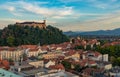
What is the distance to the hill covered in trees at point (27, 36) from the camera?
4088 cm

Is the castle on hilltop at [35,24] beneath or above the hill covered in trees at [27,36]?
above

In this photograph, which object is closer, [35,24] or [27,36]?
[27,36]

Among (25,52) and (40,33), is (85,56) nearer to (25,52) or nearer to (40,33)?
(25,52)

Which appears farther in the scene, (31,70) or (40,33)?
(40,33)

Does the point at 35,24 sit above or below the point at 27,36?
above

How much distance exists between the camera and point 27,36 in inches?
1683

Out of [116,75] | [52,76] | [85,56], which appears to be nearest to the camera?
[52,76]

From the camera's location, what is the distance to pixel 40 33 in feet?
148

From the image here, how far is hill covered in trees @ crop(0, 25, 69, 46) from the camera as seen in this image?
40875 millimetres

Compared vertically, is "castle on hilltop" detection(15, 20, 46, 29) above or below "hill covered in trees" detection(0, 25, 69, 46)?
above

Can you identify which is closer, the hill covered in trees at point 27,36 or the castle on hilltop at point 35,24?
the hill covered in trees at point 27,36

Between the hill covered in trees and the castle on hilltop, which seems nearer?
the hill covered in trees

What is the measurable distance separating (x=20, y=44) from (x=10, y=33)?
153 inches

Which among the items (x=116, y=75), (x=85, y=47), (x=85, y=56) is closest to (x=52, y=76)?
→ (x=116, y=75)
